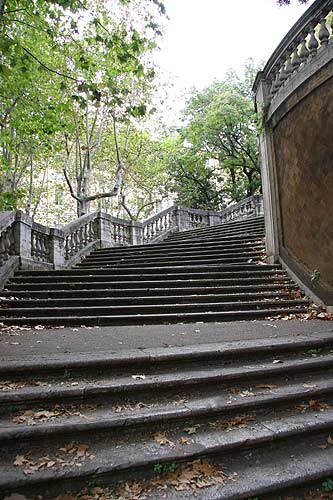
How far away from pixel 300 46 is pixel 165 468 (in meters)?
8.09

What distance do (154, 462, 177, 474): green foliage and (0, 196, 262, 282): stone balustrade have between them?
661 cm

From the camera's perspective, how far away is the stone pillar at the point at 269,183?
27.0ft

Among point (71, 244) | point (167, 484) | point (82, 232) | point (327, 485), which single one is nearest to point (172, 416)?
point (167, 484)

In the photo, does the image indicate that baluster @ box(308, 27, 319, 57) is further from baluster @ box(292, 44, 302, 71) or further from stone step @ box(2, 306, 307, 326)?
stone step @ box(2, 306, 307, 326)

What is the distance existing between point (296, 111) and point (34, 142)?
1042 centimetres

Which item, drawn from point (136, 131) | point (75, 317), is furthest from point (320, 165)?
point (136, 131)

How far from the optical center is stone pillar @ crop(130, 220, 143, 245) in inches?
582

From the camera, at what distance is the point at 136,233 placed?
15000mm

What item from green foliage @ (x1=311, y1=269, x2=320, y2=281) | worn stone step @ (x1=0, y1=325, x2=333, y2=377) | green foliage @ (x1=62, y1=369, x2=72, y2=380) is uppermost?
green foliage @ (x1=311, y1=269, x2=320, y2=281)

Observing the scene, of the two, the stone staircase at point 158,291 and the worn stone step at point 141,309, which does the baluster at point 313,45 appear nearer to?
the stone staircase at point 158,291

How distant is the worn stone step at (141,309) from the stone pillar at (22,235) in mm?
2549

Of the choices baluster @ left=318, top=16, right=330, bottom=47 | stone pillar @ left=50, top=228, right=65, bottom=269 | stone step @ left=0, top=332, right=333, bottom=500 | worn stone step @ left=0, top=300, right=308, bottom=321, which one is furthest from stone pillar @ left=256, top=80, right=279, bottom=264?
stone pillar @ left=50, top=228, right=65, bottom=269

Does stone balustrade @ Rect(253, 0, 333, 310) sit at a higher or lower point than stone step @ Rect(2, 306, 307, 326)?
higher

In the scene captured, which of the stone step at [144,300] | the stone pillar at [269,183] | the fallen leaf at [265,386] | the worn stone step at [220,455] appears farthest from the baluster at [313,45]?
the worn stone step at [220,455]
